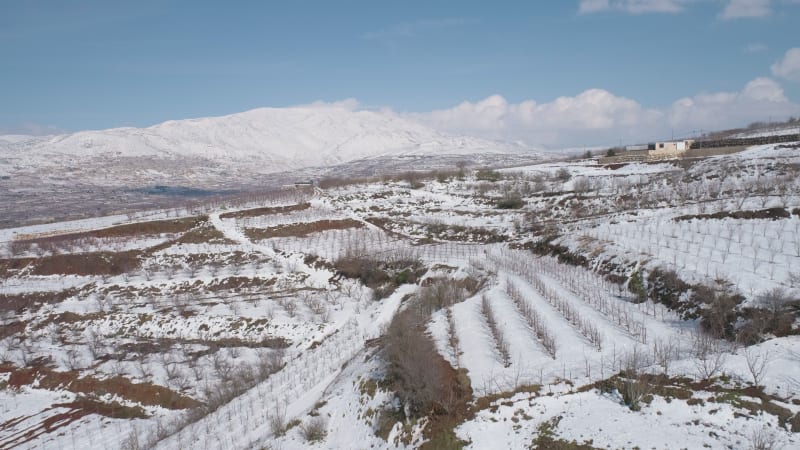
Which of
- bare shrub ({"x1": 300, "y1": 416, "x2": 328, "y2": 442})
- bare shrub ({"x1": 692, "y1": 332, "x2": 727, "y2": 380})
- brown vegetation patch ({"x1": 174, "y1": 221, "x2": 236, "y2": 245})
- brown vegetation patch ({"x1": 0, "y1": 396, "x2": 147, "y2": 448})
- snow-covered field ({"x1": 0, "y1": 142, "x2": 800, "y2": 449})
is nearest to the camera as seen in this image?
snow-covered field ({"x1": 0, "y1": 142, "x2": 800, "y2": 449})

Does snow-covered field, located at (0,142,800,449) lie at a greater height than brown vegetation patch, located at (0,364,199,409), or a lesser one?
greater

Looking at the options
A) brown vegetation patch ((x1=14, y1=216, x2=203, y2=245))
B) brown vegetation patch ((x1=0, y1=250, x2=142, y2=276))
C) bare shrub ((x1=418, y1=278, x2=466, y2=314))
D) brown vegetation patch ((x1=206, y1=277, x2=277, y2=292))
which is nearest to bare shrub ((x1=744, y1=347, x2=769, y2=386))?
bare shrub ((x1=418, y1=278, x2=466, y2=314))

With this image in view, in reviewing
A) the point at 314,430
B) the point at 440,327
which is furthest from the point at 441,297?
the point at 314,430

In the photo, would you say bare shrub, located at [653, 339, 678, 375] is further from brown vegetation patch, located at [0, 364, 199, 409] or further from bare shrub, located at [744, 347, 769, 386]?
brown vegetation patch, located at [0, 364, 199, 409]

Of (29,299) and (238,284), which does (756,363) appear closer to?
(238,284)

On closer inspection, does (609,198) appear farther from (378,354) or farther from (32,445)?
(32,445)

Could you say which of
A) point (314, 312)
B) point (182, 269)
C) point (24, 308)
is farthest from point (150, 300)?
point (314, 312)

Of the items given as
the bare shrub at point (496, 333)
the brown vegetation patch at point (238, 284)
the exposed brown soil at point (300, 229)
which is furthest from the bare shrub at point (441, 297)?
the exposed brown soil at point (300, 229)
